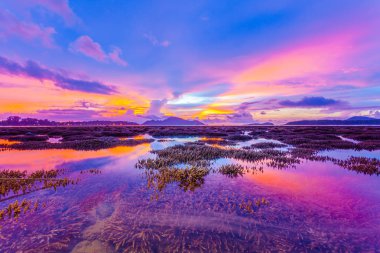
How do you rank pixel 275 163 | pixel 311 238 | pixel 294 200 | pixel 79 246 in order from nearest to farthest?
1. pixel 79 246
2. pixel 311 238
3. pixel 294 200
4. pixel 275 163

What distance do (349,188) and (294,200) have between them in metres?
4.99

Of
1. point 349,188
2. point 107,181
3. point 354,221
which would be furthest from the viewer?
point 107,181

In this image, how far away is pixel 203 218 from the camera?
8766 millimetres

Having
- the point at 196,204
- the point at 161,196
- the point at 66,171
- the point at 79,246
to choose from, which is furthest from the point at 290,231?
the point at 66,171

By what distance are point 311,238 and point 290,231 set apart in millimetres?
691

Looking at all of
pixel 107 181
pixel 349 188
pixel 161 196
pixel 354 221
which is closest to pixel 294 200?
pixel 354 221

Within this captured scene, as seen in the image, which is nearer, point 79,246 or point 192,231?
point 79,246

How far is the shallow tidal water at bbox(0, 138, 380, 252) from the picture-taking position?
691 cm

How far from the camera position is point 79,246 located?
6.75 metres

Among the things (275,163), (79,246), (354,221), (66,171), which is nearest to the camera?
(79,246)

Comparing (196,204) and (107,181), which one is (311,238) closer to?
(196,204)

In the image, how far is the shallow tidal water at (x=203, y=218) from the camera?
6910 millimetres

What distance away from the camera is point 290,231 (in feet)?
25.4

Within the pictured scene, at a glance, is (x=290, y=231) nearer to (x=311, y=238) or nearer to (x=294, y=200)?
(x=311, y=238)
